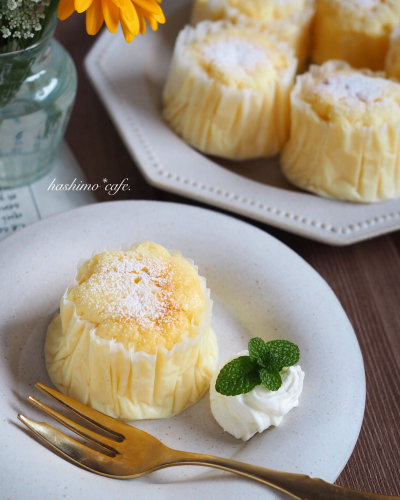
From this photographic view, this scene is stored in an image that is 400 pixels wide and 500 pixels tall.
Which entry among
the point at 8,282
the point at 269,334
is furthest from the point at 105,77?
the point at 269,334

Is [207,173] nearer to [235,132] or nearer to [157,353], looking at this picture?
[235,132]

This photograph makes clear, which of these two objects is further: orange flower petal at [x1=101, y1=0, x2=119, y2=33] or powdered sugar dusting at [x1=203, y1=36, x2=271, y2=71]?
powdered sugar dusting at [x1=203, y1=36, x2=271, y2=71]

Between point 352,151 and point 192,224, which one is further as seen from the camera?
point 352,151

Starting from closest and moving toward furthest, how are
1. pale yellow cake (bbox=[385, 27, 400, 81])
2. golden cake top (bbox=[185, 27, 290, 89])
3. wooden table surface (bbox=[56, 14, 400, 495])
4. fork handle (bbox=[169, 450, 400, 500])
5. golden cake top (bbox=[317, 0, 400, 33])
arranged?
fork handle (bbox=[169, 450, 400, 500]), wooden table surface (bbox=[56, 14, 400, 495]), golden cake top (bbox=[185, 27, 290, 89]), pale yellow cake (bbox=[385, 27, 400, 81]), golden cake top (bbox=[317, 0, 400, 33])

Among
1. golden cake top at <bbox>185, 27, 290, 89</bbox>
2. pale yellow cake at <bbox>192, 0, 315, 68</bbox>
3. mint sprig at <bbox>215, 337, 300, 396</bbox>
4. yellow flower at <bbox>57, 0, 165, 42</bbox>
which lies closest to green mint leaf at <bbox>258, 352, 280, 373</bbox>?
mint sprig at <bbox>215, 337, 300, 396</bbox>

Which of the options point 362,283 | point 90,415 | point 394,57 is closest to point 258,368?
point 90,415

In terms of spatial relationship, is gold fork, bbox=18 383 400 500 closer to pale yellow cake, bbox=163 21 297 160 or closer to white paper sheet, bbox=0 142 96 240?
white paper sheet, bbox=0 142 96 240

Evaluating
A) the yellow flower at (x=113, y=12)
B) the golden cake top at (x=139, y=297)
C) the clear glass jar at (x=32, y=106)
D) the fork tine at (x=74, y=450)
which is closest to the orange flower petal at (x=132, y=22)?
the yellow flower at (x=113, y=12)

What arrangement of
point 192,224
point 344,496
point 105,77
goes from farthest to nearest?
1. point 105,77
2. point 192,224
3. point 344,496

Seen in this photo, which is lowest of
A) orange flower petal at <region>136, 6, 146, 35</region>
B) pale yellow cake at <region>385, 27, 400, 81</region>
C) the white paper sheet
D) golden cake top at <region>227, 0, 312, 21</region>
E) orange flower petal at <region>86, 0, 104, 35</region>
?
the white paper sheet
